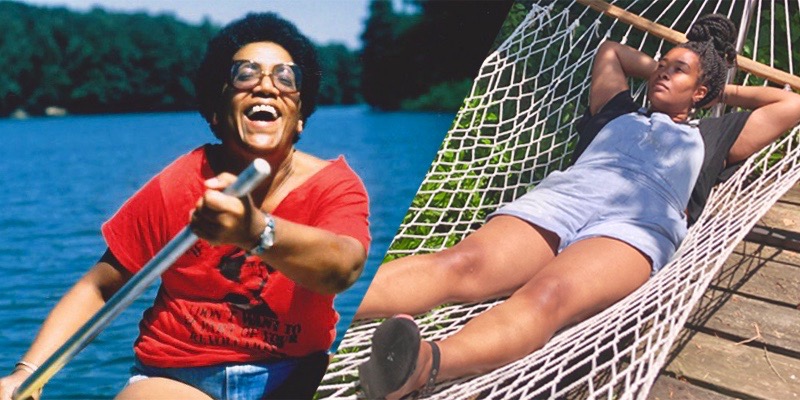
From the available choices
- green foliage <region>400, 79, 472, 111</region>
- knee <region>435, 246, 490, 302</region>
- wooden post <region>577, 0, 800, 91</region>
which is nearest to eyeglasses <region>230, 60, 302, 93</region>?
green foliage <region>400, 79, 472, 111</region>

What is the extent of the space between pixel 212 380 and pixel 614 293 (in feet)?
2.38

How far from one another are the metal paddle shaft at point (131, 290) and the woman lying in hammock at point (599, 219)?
1.52 feet

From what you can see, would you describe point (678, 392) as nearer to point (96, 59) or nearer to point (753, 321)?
point (753, 321)

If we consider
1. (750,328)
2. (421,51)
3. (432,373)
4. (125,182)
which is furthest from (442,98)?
(125,182)

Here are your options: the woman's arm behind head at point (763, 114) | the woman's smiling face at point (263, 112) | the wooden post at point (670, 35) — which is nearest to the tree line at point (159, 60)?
the woman's smiling face at point (263, 112)

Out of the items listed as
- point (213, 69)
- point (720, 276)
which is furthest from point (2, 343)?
point (720, 276)

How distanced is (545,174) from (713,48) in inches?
15.7

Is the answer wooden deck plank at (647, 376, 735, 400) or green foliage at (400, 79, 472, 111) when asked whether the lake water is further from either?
wooden deck plank at (647, 376, 735, 400)

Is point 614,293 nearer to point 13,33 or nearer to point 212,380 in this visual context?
point 212,380

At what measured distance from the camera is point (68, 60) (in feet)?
5.54

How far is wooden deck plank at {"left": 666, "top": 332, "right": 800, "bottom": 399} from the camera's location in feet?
5.79

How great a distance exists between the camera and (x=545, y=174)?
1.97 metres

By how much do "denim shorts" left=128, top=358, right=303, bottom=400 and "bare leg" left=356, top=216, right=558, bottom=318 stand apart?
225 millimetres

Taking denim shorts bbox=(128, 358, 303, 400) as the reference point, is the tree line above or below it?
above
